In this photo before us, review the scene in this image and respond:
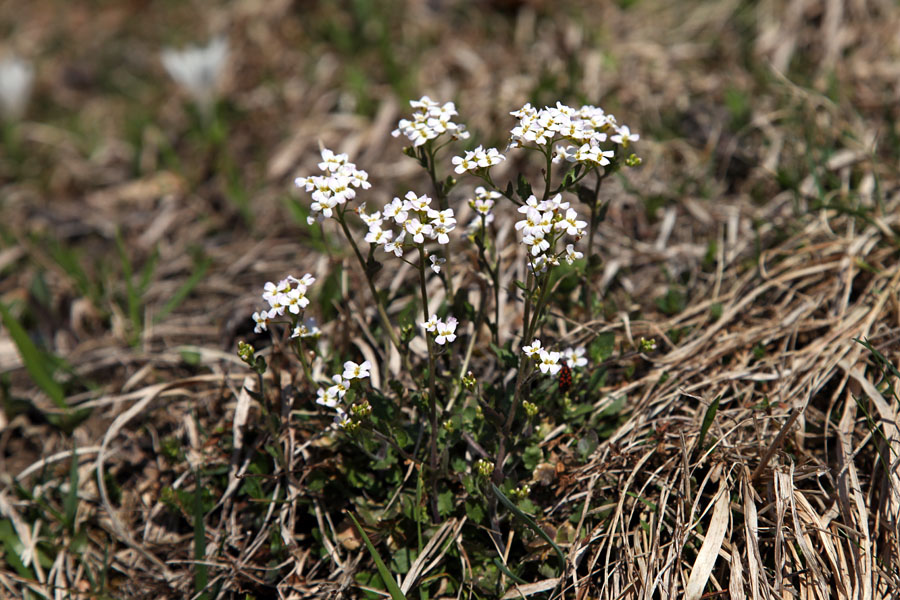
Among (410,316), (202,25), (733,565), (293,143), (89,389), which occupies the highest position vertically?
(202,25)

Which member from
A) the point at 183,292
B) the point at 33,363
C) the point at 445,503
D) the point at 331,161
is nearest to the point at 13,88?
the point at 183,292

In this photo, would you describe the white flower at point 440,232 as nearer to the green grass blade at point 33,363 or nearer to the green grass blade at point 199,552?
the green grass blade at point 199,552

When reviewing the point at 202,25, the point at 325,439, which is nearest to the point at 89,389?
the point at 325,439

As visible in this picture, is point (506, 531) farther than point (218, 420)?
No

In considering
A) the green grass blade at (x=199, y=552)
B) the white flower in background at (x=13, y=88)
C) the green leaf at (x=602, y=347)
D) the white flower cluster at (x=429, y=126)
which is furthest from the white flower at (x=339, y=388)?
the white flower in background at (x=13, y=88)

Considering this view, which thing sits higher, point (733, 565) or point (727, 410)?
point (727, 410)

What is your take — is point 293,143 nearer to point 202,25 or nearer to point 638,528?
point 202,25

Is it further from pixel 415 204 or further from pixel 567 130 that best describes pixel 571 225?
pixel 415 204
